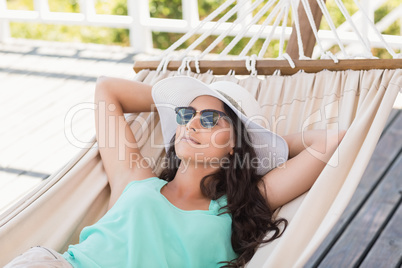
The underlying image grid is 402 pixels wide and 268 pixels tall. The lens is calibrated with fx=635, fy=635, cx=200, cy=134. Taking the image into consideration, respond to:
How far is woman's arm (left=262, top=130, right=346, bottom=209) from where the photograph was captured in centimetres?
190

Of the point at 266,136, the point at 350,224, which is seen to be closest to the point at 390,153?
the point at 350,224

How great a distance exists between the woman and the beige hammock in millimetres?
74

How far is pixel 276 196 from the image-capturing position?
1932 millimetres

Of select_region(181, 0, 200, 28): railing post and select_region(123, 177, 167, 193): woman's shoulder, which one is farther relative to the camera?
select_region(181, 0, 200, 28): railing post

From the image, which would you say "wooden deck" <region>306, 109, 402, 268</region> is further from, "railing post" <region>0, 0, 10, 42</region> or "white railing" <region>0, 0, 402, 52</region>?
"railing post" <region>0, 0, 10, 42</region>

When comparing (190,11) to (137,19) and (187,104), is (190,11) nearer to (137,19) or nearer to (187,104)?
(137,19)

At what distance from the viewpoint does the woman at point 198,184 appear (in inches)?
71.2

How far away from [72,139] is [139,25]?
1.30m

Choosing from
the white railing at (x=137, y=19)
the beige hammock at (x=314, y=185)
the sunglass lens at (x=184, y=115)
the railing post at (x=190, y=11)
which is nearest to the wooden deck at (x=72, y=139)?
the white railing at (x=137, y=19)

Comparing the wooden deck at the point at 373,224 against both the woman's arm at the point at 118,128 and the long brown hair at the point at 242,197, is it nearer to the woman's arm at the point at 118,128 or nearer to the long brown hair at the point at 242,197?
the long brown hair at the point at 242,197

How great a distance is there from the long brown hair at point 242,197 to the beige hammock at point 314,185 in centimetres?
5

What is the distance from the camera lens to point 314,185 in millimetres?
1786

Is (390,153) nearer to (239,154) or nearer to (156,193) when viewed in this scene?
(239,154)

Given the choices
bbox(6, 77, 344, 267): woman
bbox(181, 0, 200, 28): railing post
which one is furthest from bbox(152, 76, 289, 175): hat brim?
bbox(181, 0, 200, 28): railing post
